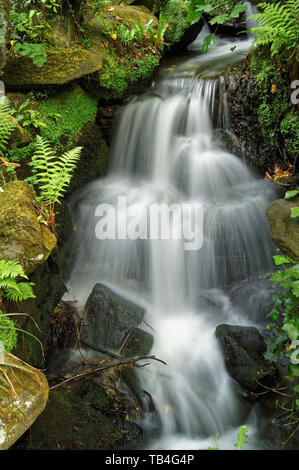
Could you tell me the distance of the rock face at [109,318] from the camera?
4281mm

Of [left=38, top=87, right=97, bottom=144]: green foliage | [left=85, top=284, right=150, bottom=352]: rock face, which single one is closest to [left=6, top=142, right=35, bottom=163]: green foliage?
[left=38, top=87, right=97, bottom=144]: green foliage

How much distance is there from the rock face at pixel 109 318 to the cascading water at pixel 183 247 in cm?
34

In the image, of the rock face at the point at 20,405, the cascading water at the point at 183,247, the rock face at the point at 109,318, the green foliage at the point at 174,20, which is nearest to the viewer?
the rock face at the point at 20,405

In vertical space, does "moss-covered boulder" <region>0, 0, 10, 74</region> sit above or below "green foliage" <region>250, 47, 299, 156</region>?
above

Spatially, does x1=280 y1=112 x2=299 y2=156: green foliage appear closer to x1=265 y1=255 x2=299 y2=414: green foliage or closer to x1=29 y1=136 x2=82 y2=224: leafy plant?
x1=265 y1=255 x2=299 y2=414: green foliage

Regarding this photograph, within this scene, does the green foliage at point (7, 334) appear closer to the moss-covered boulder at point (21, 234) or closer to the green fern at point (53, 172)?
the moss-covered boulder at point (21, 234)

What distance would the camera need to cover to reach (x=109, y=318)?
14.4 feet

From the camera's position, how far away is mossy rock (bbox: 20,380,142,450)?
2773 millimetres

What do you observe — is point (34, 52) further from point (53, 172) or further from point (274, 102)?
point (274, 102)

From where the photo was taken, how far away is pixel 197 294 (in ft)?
16.6

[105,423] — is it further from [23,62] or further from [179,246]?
[23,62]

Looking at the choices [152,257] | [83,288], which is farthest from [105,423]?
[152,257]

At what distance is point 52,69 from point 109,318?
379cm

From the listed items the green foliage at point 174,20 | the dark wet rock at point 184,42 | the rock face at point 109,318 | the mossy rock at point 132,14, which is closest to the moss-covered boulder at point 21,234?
the rock face at point 109,318
